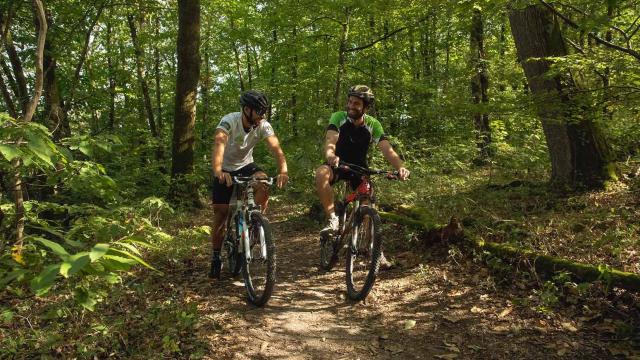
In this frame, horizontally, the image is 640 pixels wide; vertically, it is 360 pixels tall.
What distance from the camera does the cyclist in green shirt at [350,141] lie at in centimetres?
551

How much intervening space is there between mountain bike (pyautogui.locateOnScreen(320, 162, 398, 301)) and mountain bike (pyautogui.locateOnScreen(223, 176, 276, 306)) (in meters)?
1.06

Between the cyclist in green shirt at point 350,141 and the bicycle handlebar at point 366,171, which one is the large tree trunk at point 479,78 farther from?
the bicycle handlebar at point 366,171

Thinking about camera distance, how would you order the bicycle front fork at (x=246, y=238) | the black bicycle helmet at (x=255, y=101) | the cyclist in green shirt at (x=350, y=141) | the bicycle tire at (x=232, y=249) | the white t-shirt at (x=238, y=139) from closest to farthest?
1. the bicycle front fork at (x=246, y=238)
2. the black bicycle helmet at (x=255, y=101)
3. the white t-shirt at (x=238, y=139)
4. the cyclist in green shirt at (x=350, y=141)
5. the bicycle tire at (x=232, y=249)

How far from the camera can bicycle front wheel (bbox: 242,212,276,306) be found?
477cm

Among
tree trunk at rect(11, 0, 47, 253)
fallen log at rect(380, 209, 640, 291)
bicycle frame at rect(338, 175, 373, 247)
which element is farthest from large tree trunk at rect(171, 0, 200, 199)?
fallen log at rect(380, 209, 640, 291)

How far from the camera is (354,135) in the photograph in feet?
19.2

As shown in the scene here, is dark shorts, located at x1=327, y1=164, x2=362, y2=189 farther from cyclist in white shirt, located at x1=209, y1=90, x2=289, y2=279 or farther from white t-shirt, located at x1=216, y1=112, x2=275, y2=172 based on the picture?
white t-shirt, located at x1=216, y1=112, x2=275, y2=172

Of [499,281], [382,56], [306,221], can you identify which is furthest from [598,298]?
[382,56]

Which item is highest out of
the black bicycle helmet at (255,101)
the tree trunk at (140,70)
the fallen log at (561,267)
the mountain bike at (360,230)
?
the tree trunk at (140,70)

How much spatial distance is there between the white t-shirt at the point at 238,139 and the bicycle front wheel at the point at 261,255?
884 mm

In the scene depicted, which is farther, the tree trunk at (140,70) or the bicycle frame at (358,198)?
the tree trunk at (140,70)

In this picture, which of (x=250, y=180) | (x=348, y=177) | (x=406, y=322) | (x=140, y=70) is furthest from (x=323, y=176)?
(x=140, y=70)

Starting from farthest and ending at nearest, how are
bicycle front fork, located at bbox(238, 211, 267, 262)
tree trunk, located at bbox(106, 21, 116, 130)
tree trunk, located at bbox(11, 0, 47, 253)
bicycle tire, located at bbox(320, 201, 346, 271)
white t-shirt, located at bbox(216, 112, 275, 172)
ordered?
tree trunk, located at bbox(106, 21, 116, 130) < bicycle tire, located at bbox(320, 201, 346, 271) < white t-shirt, located at bbox(216, 112, 275, 172) < bicycle front fork, located at bbox(238, 211, 267, 262) < tree trunk, located at bbox(11, 0, 47, 253)

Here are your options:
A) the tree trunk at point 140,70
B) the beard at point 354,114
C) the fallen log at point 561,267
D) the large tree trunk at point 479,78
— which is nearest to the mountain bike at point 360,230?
the beard at point 354,114
